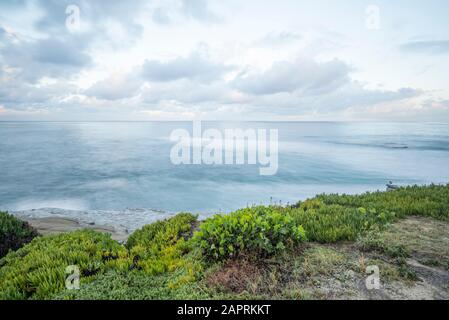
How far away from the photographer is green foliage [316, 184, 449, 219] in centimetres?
868

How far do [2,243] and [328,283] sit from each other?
392 inches

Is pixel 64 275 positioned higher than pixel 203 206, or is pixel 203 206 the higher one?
pixel 64 275

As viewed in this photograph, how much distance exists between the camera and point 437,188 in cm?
1122

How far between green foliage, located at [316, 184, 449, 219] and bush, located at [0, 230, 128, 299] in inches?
308

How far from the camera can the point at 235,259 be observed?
5.41 m

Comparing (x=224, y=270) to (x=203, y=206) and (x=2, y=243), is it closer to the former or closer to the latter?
(x=2, y=243)

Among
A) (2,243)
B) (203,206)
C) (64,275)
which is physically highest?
(64,275)

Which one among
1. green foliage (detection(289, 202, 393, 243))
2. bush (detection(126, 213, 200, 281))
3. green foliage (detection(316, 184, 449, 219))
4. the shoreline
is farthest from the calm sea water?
green foliage (detection(289, 202, 393, 243))

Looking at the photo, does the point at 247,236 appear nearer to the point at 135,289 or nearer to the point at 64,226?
the point at 135,289

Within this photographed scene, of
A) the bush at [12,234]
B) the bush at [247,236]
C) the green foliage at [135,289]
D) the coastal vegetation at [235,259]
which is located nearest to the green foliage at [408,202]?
the coastal vegetation at [235,259]

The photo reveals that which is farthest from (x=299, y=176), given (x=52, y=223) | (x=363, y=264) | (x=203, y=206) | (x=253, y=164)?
(x=363, y=264)

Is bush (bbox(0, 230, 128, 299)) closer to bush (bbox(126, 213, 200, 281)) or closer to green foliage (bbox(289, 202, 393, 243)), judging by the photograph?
bush (bbox(126, 213, 200, 281))
